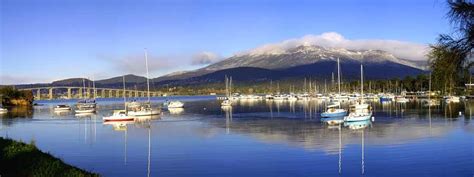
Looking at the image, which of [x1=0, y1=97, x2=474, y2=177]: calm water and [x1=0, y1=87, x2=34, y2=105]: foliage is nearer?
[x1=0, y1=97, x2=474, y2=177]: calm water

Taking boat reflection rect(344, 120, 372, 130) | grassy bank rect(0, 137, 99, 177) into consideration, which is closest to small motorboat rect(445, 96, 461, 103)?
boat reflection rect(344, 120, 372, 130)

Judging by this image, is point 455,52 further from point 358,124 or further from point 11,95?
point 11,95

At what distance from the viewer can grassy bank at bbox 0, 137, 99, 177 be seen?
54.2ft

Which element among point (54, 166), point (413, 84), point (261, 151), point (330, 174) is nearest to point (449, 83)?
point (54, 166)

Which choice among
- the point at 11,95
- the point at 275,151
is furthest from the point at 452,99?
the point at 11,95

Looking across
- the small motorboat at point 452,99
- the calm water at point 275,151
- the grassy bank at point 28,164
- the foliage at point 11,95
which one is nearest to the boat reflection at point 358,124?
the calm water at point 275,151

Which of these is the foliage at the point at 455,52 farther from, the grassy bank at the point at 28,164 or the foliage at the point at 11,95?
the foliage at the point at 11,95

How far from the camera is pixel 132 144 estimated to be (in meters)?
41.5

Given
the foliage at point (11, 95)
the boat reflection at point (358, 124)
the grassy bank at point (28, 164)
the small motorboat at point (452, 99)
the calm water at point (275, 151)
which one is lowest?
the calm water at point (275, 151)

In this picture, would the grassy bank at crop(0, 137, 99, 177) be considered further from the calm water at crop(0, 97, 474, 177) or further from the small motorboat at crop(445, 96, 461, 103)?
the small motorboat at crop(445, 96, 461, 103)

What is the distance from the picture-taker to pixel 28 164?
18.7m

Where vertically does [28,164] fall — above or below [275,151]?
above

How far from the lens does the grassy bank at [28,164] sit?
54.2ft

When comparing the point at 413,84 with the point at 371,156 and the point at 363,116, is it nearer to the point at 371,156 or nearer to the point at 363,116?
the point at 363,116
